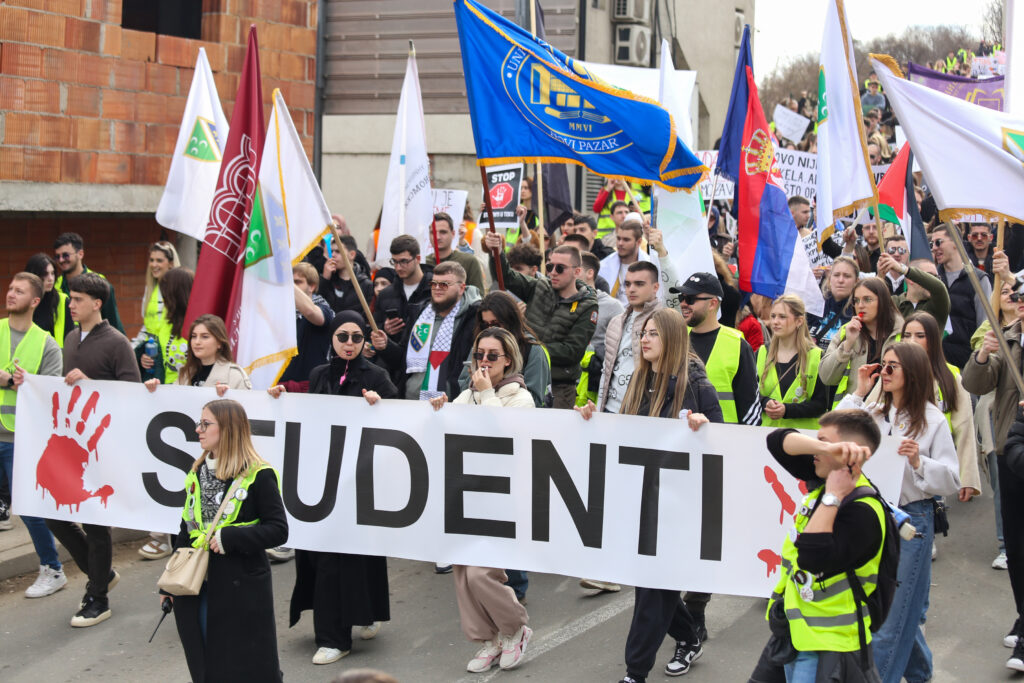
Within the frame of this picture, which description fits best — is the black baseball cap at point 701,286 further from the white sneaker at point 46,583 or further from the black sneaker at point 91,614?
the white sneaker at point 46,583

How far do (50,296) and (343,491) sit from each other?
13.3 ft

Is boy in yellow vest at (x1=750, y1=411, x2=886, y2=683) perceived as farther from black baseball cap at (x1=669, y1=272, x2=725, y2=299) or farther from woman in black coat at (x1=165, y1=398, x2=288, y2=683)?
black baseball cap at (x1=669, y1=272, x2=725, y2=299)

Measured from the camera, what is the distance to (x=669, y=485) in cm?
616

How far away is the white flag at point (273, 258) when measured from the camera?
7.55m

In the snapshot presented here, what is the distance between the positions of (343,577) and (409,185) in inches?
188

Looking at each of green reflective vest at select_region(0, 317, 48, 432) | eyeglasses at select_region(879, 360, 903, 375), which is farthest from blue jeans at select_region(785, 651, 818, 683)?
green reflective vest at select_region(0, 317, 48, 432)

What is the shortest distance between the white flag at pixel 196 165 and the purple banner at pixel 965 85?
6939mm

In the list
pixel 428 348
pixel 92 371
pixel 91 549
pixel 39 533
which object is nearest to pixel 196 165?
pixel 92 371

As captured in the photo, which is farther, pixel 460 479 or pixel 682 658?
pixel 460 479

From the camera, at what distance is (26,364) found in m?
7.54

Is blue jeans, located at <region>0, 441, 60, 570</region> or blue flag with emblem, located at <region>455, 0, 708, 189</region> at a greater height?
blue flag with emblem, located at <region>455, 0, 708, 189</region>

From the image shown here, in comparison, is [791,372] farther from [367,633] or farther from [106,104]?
[106,104]

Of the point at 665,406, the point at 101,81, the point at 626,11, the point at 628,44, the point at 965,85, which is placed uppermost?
the point at 626,11

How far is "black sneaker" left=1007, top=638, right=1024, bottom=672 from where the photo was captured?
6.04 metres
